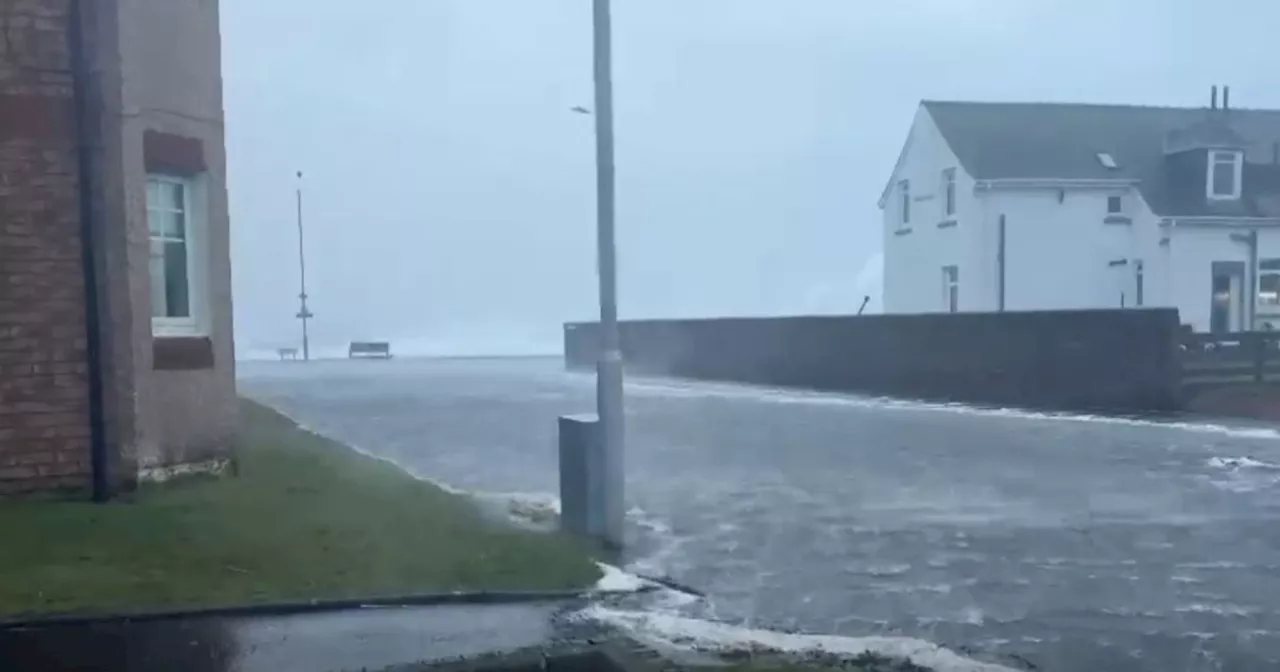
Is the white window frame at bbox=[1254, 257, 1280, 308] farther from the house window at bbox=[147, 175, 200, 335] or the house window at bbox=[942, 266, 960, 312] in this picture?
the house window at bbox=[147, 175, 200, 335]

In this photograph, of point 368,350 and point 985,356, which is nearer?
point 985,356

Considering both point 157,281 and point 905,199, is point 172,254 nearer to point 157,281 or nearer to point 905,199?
point 157,281

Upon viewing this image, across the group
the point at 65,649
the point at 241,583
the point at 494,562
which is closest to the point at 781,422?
the point at 494,562

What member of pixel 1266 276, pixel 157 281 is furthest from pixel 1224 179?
pixel 157 281

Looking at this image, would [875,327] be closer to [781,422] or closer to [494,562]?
[781,422]

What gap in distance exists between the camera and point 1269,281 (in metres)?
34.2

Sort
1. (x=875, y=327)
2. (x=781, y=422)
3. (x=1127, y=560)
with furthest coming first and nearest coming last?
(x=875, y=327)
(x=781, y=422)
(x=1127, y=560)

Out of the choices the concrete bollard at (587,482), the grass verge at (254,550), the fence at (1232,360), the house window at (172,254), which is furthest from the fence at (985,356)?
the house window at (172,254)

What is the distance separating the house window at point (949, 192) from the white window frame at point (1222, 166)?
6874 mm

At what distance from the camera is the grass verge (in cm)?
787

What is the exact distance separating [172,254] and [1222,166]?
3126 cm

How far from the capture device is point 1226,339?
24.3 m

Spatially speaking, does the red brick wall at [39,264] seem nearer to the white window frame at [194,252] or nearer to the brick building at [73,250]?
the brick building at [73,250]

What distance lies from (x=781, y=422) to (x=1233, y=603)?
13828 millimetres
